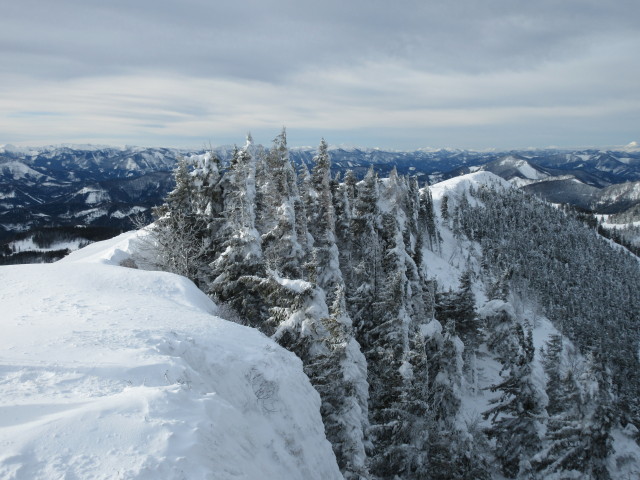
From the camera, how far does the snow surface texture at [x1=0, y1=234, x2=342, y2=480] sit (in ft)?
19.0

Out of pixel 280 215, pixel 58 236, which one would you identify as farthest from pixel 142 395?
pixel 58 236

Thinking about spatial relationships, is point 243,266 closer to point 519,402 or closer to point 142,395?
point 142,395

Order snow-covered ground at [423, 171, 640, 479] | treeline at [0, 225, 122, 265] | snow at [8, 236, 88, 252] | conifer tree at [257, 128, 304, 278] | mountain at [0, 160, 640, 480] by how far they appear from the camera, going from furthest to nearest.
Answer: treeline at [0, 225, 122, 265], snow at [8, 236, 88, 252], snow-covered ground at [423, 171, 640, 479], conifer tree at [257, 128, 304, 278], mountain at [0, 160, 640, 480]

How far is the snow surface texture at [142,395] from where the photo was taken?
5.78 metres

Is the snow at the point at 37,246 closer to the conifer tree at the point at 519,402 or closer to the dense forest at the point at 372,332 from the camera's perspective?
the dense forest at the point at 372,332

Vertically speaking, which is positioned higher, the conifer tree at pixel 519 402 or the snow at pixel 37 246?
the conifer tree at pixel 519 402

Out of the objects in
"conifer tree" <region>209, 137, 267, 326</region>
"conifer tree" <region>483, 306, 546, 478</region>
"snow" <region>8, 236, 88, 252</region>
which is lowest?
"snow" <region>8, 236, 88, 252</region>

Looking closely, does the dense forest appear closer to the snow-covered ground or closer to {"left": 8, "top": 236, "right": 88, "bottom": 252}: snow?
the snow-covered ground

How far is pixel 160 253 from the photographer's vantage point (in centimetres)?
2856

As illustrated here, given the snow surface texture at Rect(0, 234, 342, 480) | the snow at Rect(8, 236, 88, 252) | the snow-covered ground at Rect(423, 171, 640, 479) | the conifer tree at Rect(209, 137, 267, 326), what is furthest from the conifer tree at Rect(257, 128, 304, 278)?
the snow at Rect(8, 236, 88, 252)

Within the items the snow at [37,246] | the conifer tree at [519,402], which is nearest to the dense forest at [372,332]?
the conifer tree at [519,402]

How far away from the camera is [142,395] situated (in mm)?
6992

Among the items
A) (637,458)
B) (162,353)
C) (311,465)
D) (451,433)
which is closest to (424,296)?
(451,433)

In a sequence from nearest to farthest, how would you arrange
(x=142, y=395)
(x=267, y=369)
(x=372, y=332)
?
(x=142, y=395) < (x=267, y=369) < (x=372, y=332)
